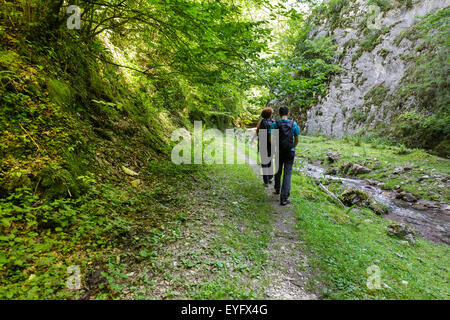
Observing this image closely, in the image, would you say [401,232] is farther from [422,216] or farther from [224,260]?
[224,260]

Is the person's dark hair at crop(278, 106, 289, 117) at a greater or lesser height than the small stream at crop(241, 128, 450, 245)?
greater

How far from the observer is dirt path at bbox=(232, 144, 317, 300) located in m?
3.00

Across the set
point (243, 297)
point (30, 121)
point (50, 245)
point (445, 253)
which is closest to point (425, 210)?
point (445, 253)

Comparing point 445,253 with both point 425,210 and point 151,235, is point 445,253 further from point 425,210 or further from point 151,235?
point 151,235

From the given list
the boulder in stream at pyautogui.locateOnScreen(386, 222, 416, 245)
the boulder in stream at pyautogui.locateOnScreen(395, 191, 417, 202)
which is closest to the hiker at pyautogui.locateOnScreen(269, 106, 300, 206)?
the boulder in stream at pyautogui.locateOnScreen(386, 222, 416, 245)

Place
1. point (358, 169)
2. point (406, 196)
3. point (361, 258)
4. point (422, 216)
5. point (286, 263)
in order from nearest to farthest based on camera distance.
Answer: point (286, 263) < point (361, 258) < point (422, 216) < point (406, 196) < point (358, 169)


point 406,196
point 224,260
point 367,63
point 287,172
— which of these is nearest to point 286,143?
point 287,172

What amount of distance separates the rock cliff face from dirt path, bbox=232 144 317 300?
1938 cm

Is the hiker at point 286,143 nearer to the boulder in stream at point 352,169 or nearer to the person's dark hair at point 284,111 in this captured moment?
the person's dark hair at point 284,111

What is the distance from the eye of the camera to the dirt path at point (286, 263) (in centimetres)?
Answer: 300

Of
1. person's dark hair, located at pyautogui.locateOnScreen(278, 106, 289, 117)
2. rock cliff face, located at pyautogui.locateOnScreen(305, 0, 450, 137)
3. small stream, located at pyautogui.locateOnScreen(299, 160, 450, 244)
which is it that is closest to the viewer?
person's dark hair, located at pyautogui.locateOnScreen(278, 106, 289, 117)

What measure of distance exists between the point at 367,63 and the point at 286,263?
26.5 meters

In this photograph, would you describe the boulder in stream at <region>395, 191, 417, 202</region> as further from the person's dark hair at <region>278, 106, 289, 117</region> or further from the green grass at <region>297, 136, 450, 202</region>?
the person's dark hair at <region>278, 106, 289, 117</region>

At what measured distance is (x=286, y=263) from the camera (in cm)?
364
